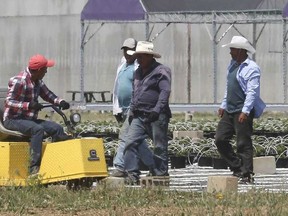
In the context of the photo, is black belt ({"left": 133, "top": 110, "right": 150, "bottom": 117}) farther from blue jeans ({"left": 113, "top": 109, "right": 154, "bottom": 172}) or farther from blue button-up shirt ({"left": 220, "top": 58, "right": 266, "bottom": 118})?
blue button-up shirt ({"left": 220, "top": 58, "right": 266, "bottom": 118})

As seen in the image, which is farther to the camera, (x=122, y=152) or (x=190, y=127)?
(x=190, y=127)

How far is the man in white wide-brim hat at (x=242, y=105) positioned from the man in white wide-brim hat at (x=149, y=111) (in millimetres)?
890

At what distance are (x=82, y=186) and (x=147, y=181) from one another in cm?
87

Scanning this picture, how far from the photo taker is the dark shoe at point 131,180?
13.5 meters

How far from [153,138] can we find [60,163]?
1.41 m

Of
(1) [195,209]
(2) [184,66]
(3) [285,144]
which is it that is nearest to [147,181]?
(1) [195,209]

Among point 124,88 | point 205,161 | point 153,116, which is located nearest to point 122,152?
point 124,88

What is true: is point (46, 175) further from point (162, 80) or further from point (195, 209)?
point (195, 209)

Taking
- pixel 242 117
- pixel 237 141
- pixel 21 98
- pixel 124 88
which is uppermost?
pixel 124 88

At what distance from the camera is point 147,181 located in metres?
13.0

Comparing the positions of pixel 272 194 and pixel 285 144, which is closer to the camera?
pixel 272 194

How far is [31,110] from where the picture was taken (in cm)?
1297

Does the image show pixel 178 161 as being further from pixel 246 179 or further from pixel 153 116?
pixel 153 116

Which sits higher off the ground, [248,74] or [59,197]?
[248,74]
